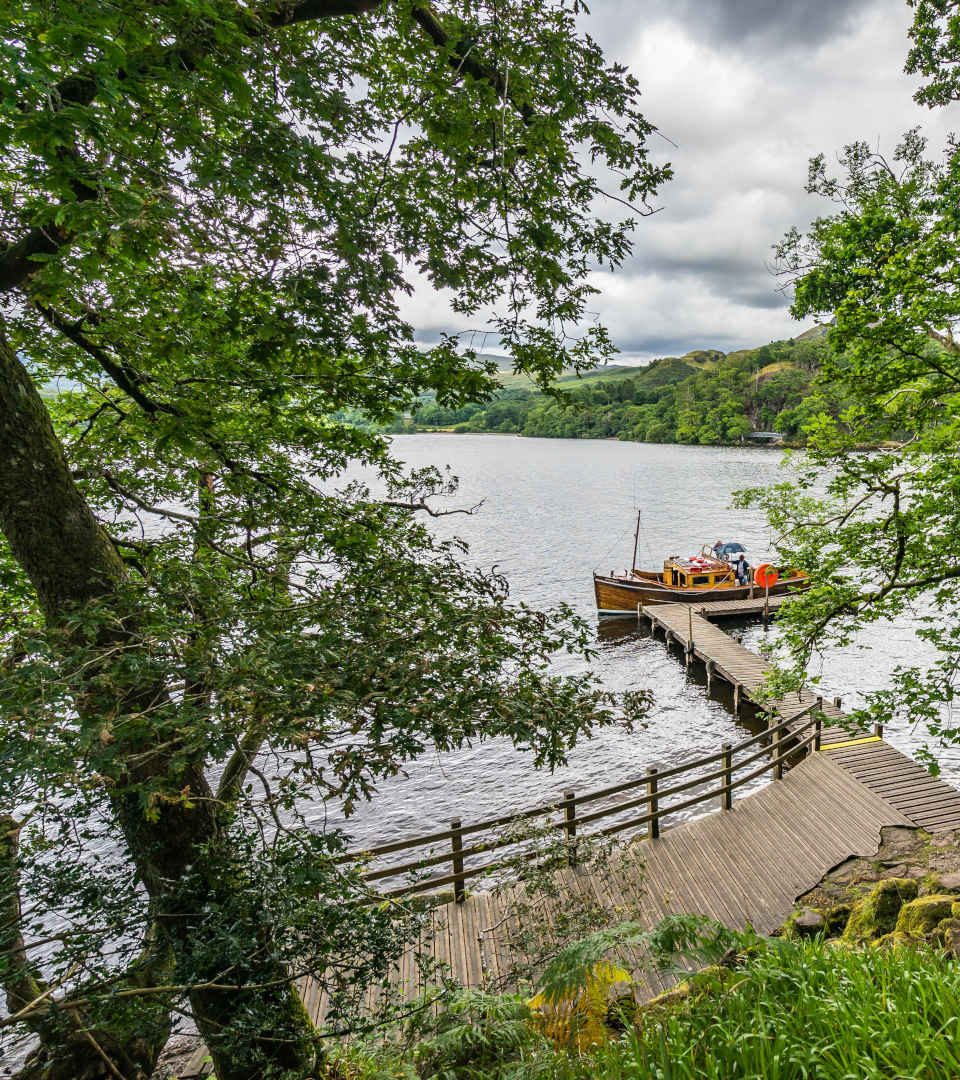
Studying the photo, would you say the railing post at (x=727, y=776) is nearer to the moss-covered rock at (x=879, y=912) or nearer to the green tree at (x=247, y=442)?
the moss-covered rock at (x=879, y=912)

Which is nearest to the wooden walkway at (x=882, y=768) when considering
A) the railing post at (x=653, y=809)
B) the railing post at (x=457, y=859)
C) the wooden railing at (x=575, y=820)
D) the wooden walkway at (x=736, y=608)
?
the wooden railing at (x=575, y=820)

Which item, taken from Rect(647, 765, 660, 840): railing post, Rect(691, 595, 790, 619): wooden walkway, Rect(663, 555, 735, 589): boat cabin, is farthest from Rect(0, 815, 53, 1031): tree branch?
Rect(663, 555, 735, 589): boat cabin

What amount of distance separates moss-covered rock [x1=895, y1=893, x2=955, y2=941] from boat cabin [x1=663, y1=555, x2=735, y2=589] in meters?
21.2

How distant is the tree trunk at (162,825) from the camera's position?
288cm

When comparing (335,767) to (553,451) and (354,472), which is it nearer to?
(354,472)

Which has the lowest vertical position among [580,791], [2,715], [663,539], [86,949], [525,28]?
[580,791]

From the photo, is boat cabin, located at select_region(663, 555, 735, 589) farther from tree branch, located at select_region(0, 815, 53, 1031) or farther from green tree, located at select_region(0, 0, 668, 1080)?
tree branch, located at select_region(0, 815, 53, 1031)

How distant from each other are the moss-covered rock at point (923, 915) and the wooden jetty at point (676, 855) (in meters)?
1.74

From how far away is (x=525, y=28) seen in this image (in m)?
3.52

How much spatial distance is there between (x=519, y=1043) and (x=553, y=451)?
101 metres

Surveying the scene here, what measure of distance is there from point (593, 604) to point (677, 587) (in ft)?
13.2

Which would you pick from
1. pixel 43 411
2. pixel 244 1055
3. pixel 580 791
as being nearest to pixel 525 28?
pixel 43 411

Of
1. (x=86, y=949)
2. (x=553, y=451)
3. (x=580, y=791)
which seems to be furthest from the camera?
(x=553, y=451)

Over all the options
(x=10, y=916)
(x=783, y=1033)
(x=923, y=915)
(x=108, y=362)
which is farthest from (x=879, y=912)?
(x=108, y=362)
